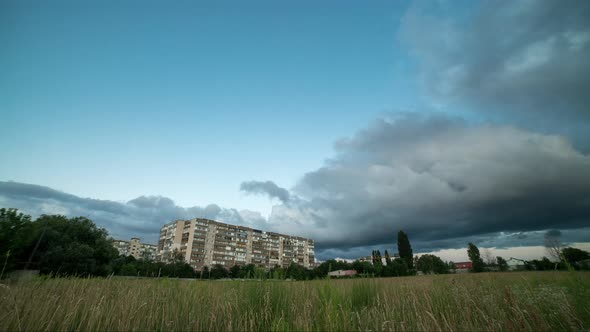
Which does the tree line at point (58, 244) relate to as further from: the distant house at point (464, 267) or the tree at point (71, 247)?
the distant house at point (464, 267)

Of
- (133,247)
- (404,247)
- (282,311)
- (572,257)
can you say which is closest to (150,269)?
(282,311)

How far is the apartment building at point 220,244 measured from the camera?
100188 mm

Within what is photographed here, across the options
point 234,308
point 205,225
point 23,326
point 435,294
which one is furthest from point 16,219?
point 205,225

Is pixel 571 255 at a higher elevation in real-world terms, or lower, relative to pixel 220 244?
lower

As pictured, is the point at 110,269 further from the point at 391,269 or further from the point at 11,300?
A: the point at 391,269

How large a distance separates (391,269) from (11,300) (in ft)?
235

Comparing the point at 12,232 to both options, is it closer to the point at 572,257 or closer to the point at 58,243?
the point at 58,243

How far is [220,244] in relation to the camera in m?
105

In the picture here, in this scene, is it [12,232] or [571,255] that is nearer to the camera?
[571,255]

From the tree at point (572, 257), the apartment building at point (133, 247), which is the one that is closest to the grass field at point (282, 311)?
the tree at point (572, 257)

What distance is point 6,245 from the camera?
56.2ft

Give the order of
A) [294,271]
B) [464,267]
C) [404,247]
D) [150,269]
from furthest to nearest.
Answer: [464,267], [404,247], [150,269], [294,271]

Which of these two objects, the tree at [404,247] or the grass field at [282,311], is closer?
the grass field at [282,311]

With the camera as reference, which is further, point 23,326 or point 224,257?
point 224,257
